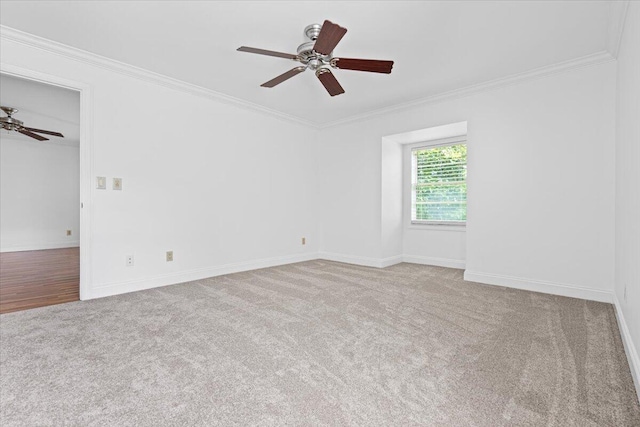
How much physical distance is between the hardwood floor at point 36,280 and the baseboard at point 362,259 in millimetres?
3523

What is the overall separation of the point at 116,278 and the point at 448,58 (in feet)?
13.6

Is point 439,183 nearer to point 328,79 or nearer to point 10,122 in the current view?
point 328,79

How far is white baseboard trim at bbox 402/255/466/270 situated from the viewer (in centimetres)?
457

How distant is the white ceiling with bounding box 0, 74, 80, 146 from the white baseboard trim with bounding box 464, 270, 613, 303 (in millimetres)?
5314

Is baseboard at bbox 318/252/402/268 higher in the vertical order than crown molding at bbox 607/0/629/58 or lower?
lower

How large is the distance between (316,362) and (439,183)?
393cm

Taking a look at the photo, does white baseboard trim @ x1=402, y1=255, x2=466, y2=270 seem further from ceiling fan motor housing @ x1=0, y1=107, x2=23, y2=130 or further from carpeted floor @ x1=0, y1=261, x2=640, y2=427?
ceiling fan motor housing @ x1=0, y1=107, x2=23, y2=130

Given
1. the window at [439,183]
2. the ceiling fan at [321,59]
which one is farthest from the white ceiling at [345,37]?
the window at [439,183]

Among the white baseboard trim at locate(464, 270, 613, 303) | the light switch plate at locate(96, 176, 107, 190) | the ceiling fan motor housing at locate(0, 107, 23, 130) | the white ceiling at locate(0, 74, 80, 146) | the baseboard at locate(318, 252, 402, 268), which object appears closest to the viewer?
the white baseboard trim at locate(464, 270, 613, 303)

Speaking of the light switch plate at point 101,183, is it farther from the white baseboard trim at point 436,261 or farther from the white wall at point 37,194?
the white wall at point 37,194

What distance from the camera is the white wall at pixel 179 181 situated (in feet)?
10.2

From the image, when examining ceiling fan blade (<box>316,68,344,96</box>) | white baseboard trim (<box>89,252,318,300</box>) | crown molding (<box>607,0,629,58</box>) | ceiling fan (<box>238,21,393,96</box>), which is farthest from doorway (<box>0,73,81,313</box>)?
crown molding (<box>607,0,629,58</box>)

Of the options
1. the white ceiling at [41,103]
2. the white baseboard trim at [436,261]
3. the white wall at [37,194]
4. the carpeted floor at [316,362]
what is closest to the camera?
the carpeted floor at [316,362]

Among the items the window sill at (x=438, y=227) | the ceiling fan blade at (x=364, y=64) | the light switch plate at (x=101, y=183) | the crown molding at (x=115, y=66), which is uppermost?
the crown molding at (x=115, y=66)
